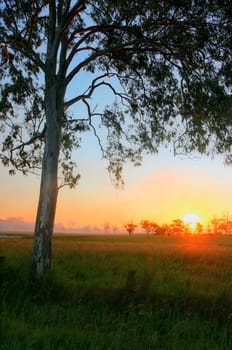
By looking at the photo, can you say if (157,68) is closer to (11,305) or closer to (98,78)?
(98,78)

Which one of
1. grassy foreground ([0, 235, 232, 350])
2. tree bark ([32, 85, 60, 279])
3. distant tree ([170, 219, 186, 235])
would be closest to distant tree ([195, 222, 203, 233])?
distant tree ([170, 219, 186, 235])

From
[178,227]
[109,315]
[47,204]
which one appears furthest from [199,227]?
[109,315]

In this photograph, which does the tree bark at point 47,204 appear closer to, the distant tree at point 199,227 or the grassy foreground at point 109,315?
the grassy foreground at point 109,315

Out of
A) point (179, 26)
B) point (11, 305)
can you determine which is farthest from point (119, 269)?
point (179, 26)

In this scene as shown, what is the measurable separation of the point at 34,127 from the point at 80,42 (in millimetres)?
5038

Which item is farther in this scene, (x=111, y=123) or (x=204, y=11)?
(x=111, y=123)

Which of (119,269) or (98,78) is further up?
(98,78)

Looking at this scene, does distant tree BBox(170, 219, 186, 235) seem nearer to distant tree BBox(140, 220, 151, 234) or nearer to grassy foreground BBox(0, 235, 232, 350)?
distant tree BBox(140, 220, 151, 234)

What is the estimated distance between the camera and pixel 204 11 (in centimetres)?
1329

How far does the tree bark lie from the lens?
12977mm

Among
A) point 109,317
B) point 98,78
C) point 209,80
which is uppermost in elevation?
point 98,78

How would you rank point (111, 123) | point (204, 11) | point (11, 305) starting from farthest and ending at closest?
point (111, 123), point (204, 11), point (11, 305)

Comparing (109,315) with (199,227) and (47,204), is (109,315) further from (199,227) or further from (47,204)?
(199,227)

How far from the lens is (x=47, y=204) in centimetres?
1315
